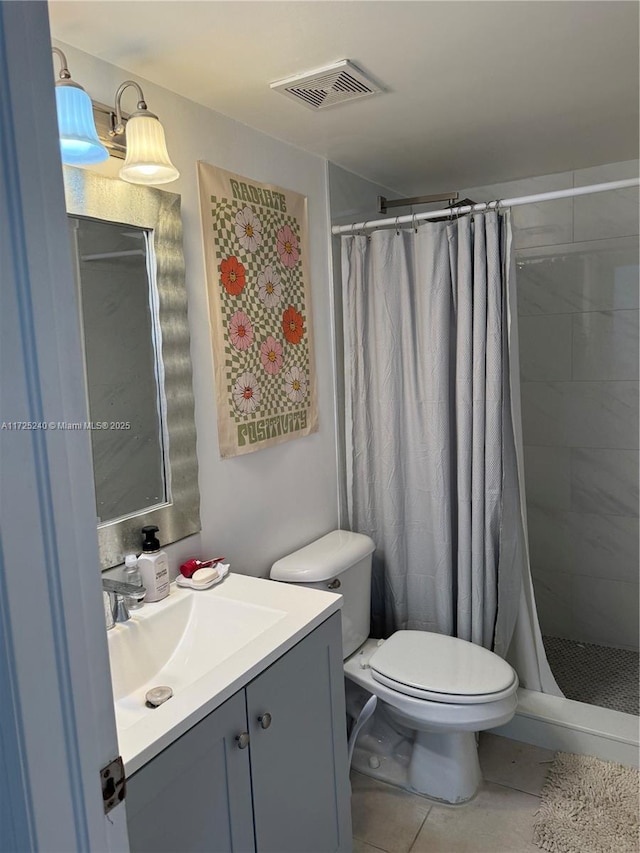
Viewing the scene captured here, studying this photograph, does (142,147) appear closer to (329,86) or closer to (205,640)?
(329,86)

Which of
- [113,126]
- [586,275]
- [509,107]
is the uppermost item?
[509,107]

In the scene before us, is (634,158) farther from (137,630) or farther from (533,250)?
(137,630)

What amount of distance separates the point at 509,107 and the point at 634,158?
38.5 inches

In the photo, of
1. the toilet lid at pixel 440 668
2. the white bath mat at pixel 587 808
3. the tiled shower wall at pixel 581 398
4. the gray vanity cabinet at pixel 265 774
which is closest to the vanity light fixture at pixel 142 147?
the gray vanity cabinet at pixel 265 774

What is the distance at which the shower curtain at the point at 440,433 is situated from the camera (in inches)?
85.8

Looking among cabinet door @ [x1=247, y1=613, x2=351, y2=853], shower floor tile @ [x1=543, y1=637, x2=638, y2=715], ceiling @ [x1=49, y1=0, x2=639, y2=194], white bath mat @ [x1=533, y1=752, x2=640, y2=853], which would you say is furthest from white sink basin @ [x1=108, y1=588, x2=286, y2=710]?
shower floor tile @ [x1=543, y1=637, x2=638, y2=715]

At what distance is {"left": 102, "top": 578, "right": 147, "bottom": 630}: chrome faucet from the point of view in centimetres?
144

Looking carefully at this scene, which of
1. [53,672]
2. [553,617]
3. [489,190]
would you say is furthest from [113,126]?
[553,617]

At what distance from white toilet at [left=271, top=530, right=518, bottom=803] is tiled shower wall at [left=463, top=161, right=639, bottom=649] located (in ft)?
3.72

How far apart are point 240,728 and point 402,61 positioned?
1592 millimetres

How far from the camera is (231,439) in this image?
6.39ft

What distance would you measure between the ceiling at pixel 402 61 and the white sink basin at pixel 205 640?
4.36 feet

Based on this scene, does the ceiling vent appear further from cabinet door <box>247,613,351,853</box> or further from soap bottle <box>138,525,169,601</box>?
cabinet door <box>247,613,351,853</box>

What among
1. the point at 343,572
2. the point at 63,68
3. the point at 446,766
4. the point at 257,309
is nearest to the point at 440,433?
the point at 343,572
